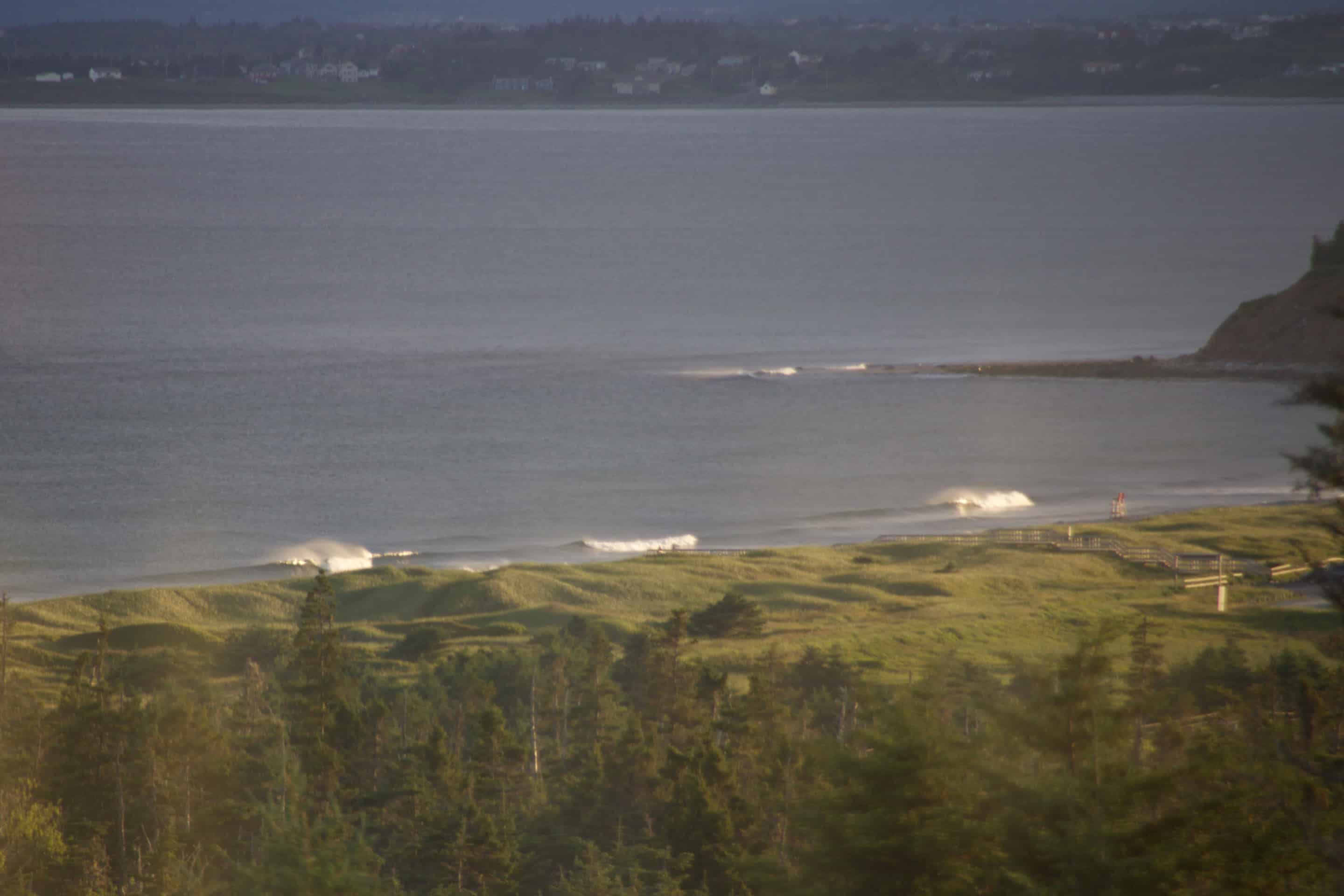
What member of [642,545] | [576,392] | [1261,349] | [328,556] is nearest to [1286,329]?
[1261,349]

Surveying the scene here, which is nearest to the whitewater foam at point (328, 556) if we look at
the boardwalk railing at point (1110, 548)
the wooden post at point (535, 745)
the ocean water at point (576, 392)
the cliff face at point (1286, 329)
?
the ocean water at point (576, 392)

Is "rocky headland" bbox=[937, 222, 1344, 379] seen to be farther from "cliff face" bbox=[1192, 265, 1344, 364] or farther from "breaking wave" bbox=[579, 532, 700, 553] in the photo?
"breaking wave" bbox=[579, 532, 700, 553]

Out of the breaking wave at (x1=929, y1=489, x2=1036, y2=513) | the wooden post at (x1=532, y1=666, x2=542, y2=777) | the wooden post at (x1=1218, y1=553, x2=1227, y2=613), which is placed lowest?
the breaking wave at (x1=929, y1=489, x2=1036, y2=513)

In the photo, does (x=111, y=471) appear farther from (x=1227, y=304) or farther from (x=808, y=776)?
(x=1227, y=304)

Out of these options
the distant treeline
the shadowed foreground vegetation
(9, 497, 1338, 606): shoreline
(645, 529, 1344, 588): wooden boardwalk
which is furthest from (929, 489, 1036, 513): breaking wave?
the distant treeline

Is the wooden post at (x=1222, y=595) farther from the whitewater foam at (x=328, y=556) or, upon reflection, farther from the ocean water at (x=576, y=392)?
the whitewater foam at (x=328, y=556)

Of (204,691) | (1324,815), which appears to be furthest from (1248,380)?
(1324,815)
